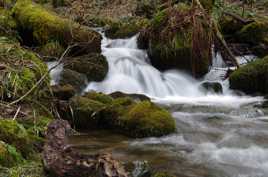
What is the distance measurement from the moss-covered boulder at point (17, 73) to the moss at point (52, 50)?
13.6ft

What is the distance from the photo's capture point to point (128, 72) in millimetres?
12742

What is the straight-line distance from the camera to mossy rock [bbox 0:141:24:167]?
4250 millimetres

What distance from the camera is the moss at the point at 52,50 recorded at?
1166 centimetres

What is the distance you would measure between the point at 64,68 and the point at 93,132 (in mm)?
3623

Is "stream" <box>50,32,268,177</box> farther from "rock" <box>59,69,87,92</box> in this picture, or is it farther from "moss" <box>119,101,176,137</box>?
"rock" <box>59,69,87,92</box>

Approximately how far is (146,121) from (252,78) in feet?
15.1

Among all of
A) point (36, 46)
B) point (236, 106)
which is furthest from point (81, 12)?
point (236, 106)

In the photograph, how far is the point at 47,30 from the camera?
1224 cm

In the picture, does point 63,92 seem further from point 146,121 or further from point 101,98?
point 146,121

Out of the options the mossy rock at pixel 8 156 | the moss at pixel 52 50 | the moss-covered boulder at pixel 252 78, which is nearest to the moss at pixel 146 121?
the mossy rock at pixel 8 156

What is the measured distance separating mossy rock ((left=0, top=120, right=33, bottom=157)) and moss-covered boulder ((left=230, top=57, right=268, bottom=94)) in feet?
23.9

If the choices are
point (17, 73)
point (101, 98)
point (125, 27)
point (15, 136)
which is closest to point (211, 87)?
point (101, 98)

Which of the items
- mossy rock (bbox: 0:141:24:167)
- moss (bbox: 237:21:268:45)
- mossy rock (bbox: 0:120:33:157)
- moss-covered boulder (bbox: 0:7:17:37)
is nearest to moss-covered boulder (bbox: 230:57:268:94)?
moss (bbox: 237:21:268:45)

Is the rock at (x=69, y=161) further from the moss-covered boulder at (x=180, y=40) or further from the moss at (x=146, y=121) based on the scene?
the moss-covered boulder at (x=180, y=40)
